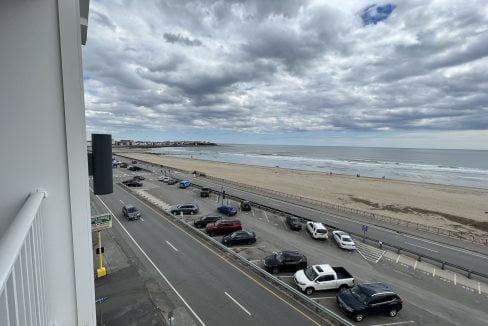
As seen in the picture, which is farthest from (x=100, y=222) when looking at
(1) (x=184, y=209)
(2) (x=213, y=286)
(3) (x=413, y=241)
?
(3) (x=413, y=241)

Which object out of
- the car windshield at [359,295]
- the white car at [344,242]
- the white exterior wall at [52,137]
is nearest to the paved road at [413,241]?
the white car at [344,242]

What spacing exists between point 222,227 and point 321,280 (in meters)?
10.1

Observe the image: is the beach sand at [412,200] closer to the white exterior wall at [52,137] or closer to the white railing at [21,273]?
the white exterior wall at [52,137]

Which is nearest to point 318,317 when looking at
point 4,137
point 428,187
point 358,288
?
point 358,288

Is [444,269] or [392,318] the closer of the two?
[392,318]

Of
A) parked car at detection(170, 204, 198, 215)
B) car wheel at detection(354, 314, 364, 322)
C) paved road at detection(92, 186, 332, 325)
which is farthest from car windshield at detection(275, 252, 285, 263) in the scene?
parked car at detection(170, 204, 198, 215)

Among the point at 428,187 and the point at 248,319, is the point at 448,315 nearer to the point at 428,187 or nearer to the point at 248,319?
the point at 248,319

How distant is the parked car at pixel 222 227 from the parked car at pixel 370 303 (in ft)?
36.3

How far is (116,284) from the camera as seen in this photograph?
14.1 metres

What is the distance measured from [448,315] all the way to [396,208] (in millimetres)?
26069

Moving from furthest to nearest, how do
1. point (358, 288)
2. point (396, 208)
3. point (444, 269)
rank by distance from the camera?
1. point (396, 208)
2. point (444, 269)
3. point (358, 288)

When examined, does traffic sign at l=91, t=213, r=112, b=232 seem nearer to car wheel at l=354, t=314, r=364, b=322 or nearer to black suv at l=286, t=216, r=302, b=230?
car wheel at l=354, t=314, r=364, b=322

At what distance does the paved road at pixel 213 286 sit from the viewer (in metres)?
12.0

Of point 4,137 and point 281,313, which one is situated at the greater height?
point 4,137
